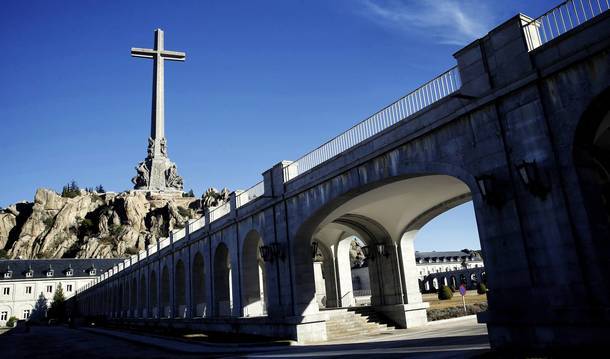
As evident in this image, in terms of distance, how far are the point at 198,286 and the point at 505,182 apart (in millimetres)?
25217

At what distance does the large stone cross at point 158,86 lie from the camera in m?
109

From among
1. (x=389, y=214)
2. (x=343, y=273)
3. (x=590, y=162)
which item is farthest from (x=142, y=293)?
(x=590, y=162)

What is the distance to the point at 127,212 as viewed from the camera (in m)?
117

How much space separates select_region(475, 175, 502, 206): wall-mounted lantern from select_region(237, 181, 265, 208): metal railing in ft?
47.2

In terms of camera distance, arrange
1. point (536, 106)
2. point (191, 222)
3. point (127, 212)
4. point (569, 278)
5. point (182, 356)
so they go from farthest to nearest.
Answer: point (127, 212)
point (191, 222)
point (182, 356)
point (536, 106)
point (569, 278)

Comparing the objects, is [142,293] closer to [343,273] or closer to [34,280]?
[343,273]

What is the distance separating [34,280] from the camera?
9194 centimetres

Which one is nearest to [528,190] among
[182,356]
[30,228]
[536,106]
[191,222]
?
[536,106]

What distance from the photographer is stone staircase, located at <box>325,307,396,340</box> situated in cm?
2088

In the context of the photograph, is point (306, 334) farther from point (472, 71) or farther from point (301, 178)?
point (472, 71)

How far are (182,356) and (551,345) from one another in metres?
12.4

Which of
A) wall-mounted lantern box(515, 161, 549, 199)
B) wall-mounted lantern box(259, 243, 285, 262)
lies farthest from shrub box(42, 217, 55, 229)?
wall-mounted lantern box(515, 161, 549, 199)

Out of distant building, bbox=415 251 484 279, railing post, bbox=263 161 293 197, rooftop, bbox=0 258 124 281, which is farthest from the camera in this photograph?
distant building, bbox=415 251 484 279

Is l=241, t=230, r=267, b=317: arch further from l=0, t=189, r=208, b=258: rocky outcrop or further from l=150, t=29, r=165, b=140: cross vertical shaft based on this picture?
l=150, t=29, r=165, b=140: cross vertical shaft
